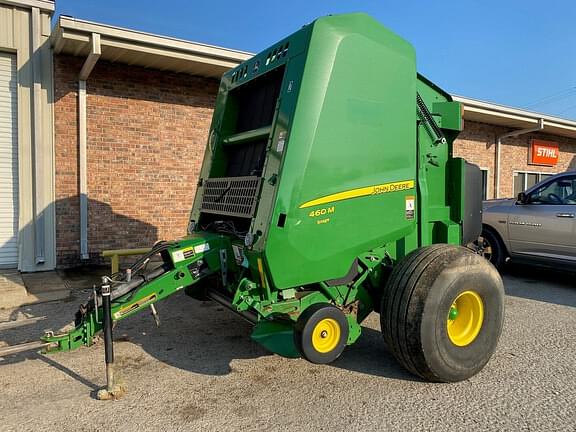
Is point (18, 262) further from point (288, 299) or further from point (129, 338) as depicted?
point (288, 299)

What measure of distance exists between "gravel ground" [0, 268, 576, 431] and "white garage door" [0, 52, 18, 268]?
3512 mm

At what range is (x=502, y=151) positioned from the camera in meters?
15.6

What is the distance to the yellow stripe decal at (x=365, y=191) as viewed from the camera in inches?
134

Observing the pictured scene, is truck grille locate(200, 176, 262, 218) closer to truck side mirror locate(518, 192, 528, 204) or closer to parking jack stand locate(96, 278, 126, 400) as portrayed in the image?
parking jack stand locate(96, 278, 126, 400)

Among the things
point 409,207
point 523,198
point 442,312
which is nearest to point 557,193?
point 523,198

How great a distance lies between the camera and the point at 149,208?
9.05 m

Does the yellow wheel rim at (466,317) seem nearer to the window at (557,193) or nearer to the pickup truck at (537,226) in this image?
the pickup truck at (537,226)

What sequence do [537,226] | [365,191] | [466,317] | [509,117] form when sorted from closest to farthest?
[365,191] < [466,317] < [537,226] < [509,117]

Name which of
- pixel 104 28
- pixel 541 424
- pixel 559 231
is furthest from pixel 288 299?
pixel 104 28

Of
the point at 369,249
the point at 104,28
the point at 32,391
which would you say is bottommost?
the point at 32,391

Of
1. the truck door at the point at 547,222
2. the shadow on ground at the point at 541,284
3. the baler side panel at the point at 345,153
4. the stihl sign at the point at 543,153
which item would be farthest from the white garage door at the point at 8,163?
the stihl sign at the point at 543,153

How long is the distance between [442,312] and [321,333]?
3.15 ft

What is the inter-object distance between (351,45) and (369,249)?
1.61m

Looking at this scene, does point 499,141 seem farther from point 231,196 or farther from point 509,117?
point 231,196
